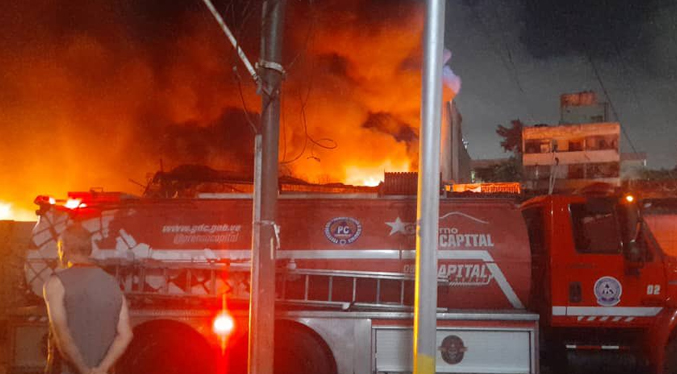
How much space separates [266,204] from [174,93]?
1456cm

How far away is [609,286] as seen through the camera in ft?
21.6

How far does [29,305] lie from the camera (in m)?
7.00

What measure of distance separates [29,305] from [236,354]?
2653 millimetres

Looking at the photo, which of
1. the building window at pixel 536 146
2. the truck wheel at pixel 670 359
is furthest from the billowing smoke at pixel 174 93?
the building window at pixel 536 146

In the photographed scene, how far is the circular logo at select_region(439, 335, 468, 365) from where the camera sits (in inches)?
243

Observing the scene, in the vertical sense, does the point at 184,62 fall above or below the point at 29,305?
above

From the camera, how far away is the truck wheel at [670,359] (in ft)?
21.1

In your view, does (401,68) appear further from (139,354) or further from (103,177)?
(139,354)

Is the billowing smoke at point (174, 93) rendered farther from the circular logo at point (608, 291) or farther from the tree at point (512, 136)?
the tree at point (512, 136)

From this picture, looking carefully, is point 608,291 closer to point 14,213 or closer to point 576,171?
point 14,213

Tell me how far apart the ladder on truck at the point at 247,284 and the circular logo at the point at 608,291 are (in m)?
1.71

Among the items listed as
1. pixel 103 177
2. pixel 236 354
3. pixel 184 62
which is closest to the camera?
pixel 236 354

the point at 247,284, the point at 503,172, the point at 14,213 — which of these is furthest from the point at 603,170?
the point at 247,284

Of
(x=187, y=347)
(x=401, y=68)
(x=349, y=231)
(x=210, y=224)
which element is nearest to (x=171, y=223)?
(x=210, y=224)
